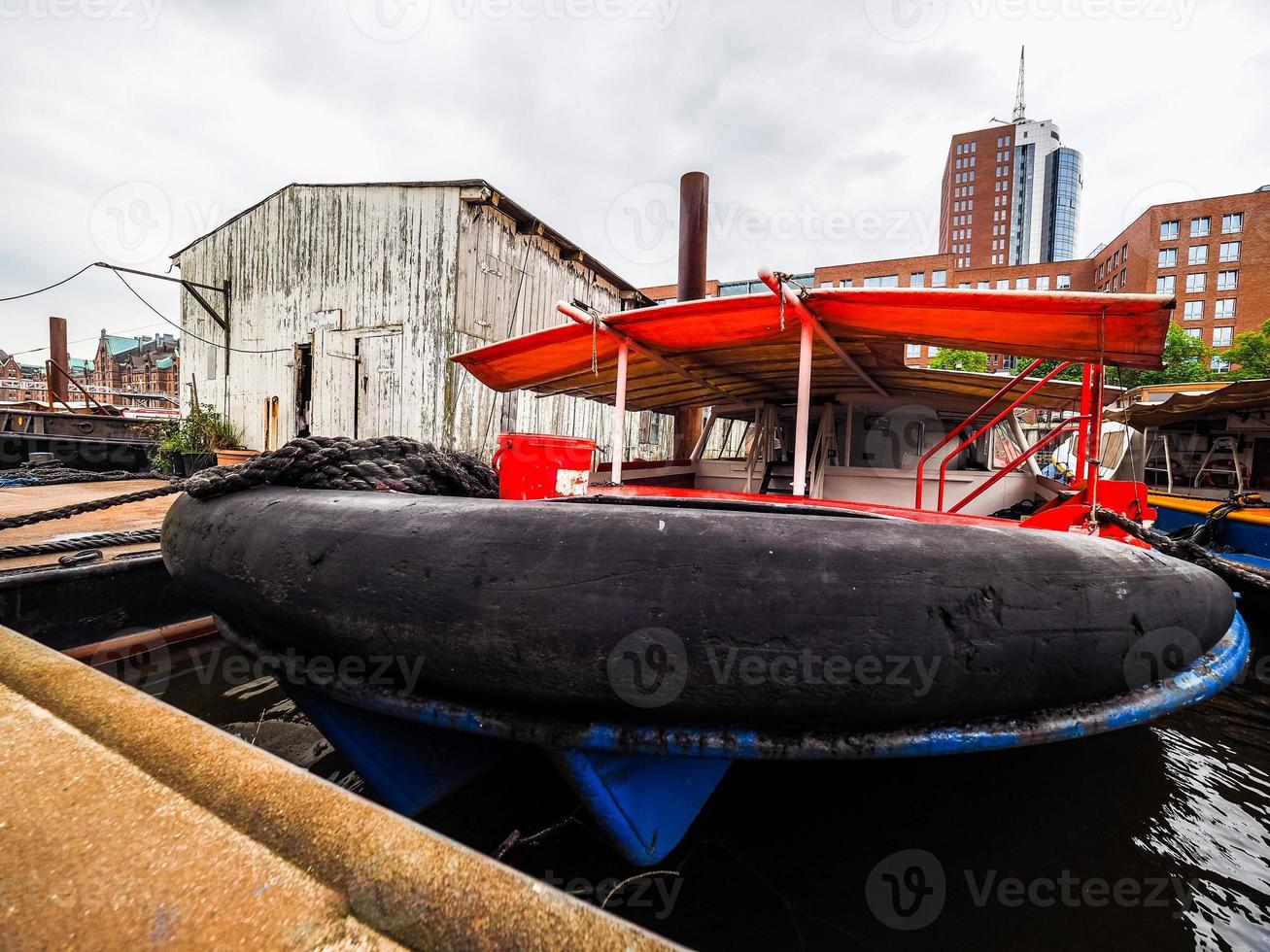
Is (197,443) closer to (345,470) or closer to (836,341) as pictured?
(345,470)

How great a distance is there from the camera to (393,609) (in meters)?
1.34

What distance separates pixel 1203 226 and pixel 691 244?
186 feet

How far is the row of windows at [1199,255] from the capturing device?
4009 centimetres

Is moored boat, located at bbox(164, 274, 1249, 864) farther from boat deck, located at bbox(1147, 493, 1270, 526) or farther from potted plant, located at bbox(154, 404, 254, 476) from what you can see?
potted plant, located at bbox(154, 404, 254, 476)

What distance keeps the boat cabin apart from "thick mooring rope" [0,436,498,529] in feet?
4.10

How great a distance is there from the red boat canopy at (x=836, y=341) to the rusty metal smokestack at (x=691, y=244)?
1365mm

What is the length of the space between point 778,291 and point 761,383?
1985 millimetres

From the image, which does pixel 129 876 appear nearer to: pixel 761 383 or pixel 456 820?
pixel 456 820

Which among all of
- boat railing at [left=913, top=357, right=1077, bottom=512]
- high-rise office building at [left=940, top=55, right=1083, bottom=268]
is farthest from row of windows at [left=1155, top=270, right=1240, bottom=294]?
boat railing at [left=913, top=357, right=1077, bottom=512]

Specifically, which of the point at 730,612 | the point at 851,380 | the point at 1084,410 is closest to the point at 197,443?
the point at 851,380

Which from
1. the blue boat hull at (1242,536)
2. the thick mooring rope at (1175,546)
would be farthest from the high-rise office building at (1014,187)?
the thick mooring rope at (1175,546)

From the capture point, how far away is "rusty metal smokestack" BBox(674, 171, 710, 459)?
6207 mm

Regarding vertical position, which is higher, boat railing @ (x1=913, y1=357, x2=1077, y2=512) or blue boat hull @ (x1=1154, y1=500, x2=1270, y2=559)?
boat railing @ (x1=913, y1=357, x2=1077, y2=512)

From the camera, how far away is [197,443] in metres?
10.2
